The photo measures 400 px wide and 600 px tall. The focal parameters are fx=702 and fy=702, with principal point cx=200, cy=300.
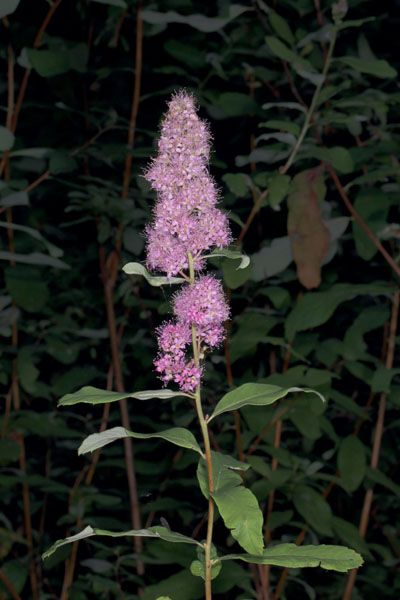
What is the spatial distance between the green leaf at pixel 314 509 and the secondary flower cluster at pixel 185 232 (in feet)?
3.06

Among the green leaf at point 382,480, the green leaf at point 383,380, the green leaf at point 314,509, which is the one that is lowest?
the green leaf at point 314,509

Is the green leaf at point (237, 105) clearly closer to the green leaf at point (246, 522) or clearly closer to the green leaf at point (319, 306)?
the green leaf at point (319, 306)

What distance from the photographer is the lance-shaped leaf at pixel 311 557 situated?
0.73m

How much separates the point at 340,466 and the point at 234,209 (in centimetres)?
78

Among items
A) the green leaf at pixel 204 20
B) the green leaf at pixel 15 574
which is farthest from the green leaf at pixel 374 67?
the green leaf at pixel 15 574

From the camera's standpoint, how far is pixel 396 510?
2.28 meters

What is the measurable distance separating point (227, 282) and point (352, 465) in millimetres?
625

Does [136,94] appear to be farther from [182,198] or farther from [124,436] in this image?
[124,436]

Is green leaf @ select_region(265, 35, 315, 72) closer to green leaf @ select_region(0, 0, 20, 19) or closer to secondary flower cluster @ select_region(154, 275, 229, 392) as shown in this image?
green leaf @ select_region(0, 0, 20, 19)

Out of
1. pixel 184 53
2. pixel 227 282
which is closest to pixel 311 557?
pixel 227 282

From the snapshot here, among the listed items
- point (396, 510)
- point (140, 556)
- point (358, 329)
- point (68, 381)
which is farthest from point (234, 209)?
point (396, 510)

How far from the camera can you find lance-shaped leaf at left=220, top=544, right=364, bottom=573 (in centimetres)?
73

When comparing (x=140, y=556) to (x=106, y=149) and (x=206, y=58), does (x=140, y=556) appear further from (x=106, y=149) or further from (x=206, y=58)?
(x=206, y=58)

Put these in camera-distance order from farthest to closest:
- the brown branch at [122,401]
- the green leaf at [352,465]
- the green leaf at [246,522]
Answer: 1. the brown branch at [122,401]
2. the green leaf at [352,465]
3. the green leaf at [246,522]
